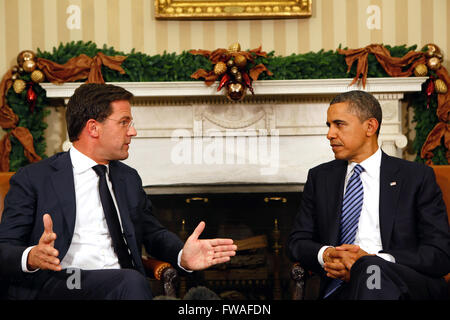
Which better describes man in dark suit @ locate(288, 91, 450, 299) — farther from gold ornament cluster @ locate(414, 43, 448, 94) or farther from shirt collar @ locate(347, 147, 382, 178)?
gold ornament cluster @ locate(414, 43, 448, 94)

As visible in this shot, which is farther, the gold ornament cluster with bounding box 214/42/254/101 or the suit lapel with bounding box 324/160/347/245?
the gold ornament cluster with bounding box 214/42/254/101

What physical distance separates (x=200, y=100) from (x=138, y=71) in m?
0.51

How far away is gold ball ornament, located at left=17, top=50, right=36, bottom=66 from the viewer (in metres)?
3.61

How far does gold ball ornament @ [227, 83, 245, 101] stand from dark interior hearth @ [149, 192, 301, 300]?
0.75 meters

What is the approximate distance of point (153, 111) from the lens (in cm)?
383

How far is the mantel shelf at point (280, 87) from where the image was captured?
356cm

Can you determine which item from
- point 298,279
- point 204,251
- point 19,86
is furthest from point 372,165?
point 19,86

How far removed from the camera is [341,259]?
6.66ft

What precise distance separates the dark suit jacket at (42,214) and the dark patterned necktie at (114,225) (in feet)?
0.14

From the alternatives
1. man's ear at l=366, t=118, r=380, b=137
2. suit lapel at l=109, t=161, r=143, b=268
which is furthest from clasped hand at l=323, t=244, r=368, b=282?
suit lapel at l=109, t=161, r=143, b=268

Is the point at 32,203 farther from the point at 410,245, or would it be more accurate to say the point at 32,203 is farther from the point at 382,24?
the point at 382,24

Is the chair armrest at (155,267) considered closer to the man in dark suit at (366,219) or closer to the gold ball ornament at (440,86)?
the man in dark suit at (366,219)

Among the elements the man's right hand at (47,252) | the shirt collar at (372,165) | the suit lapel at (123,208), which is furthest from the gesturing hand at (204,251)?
the shirt collar at (372,165)

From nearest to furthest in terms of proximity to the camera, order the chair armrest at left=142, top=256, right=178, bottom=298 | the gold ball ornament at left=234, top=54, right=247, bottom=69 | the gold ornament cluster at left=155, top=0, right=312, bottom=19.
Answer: the chair armrest at left=142, top=256, right=178, bottom=298
the gold ball ornament at left=234, top=54, right=247, bottom=69
the gold ornament cluster at left=155, top=0, right=312, bottom=19
